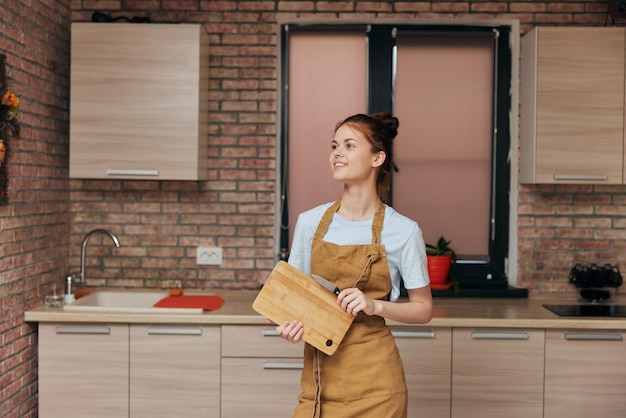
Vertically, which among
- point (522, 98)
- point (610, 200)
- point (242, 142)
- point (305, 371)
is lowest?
point (305, 371)

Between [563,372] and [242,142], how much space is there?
2.00m

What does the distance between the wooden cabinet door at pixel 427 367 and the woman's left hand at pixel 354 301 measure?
1284 mm

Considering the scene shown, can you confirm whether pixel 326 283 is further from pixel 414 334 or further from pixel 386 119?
pixel 414 334

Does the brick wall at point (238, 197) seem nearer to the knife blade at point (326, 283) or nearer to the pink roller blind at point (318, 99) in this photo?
the pink roller blind at point (318, 99)

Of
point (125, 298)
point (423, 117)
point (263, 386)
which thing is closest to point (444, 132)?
point (423, 117)

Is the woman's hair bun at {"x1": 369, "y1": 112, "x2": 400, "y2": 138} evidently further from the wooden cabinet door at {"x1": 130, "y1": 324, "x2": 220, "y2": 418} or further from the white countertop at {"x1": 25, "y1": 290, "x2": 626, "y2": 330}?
the wooden cabinet door at {"x1": 130, "y1": 324, "x2": 220, "y2": 418}

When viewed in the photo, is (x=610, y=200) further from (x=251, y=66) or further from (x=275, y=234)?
(x=251, y=66)

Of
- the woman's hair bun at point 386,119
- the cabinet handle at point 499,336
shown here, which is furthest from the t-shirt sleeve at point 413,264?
the cabinet handle at point 499,336

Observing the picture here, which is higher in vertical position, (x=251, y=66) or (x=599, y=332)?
(x=251, y=66)

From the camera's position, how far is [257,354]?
11.2 feet

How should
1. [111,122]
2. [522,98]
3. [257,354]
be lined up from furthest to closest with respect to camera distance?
[522,98], [111,122], [257,354]

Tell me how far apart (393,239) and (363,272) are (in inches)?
5.8

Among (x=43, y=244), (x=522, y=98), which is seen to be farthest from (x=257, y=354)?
(x=522, y=98)

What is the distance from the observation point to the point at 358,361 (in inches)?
93.4
